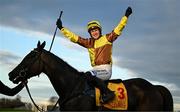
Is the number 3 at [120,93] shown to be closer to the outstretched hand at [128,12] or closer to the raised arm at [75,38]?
the raised arm at [75,38]

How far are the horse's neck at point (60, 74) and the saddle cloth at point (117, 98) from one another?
0.71 m

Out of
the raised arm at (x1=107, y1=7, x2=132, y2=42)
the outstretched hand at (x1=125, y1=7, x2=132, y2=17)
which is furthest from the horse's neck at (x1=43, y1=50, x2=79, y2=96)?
the outstretched hand at (x1=125, y1=7, x2=132, y2=17)

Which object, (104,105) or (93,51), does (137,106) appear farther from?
(93,51)

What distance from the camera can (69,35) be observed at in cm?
1190

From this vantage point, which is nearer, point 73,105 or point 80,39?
point 73,105

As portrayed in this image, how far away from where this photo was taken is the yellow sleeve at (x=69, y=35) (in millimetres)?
11758

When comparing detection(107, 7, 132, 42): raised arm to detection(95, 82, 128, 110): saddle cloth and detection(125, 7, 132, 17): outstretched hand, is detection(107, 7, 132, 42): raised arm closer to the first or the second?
detection(125, 7, 132, 17): outstretched hand

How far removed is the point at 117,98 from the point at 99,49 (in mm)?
1367

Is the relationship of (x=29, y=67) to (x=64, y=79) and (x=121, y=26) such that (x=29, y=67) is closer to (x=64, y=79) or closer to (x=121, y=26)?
(x=64, y=79)

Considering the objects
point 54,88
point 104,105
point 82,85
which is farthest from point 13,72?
point 104,105

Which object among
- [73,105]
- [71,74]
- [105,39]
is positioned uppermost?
[105,39]

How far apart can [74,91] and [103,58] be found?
1.16 meters

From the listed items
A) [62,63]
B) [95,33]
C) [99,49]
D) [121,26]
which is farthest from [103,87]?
[121,26]

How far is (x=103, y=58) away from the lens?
11.1m
